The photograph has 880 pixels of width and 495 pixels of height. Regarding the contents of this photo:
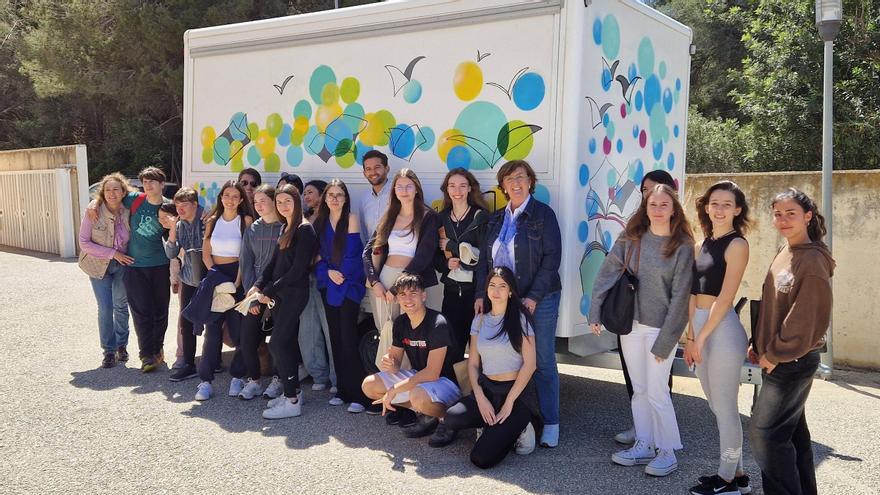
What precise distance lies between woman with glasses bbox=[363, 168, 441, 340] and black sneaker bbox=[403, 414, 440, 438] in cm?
75

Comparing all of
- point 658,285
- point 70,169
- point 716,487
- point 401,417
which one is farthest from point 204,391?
point 70,169

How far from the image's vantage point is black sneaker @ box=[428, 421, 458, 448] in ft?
15.3

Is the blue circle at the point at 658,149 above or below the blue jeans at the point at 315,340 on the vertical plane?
above

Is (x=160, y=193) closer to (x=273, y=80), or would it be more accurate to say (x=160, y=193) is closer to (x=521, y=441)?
(x=273, y=80)

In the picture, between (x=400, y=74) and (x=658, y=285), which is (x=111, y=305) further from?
(x=658, y=285)

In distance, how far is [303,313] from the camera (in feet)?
18.9

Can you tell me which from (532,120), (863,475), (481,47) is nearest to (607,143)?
(532,120)

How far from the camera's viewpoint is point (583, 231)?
15.8 feet

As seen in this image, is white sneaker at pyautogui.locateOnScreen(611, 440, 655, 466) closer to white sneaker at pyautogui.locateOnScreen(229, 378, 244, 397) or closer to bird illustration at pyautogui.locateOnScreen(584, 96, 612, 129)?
bird illustration at pyautogui.locateOnScreen(584, 96, 612, 129)

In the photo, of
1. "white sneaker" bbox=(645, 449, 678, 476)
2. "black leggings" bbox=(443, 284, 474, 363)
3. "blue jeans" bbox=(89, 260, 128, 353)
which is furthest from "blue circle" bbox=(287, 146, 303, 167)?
"white sneaker" bbox=(645, 449, 678, 476)

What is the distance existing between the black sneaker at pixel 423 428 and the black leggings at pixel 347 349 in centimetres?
65

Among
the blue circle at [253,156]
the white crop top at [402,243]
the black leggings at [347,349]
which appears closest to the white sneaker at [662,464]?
the white crop top at [402,243]

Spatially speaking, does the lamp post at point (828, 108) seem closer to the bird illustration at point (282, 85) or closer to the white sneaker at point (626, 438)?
the white sneaker at point (626, 438)

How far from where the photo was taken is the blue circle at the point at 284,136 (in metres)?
6.27
